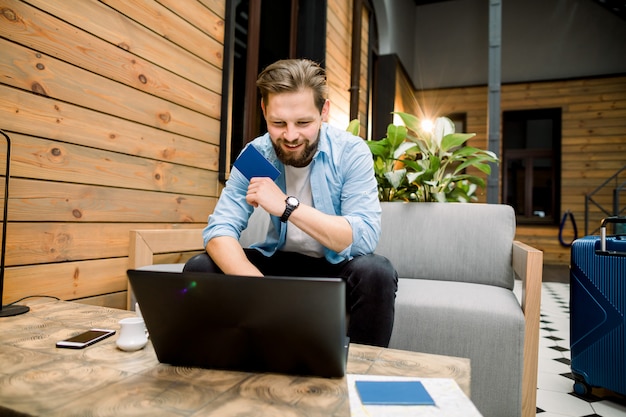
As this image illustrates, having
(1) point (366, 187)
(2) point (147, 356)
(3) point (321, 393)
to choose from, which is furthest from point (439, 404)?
(1) point (366, 187)

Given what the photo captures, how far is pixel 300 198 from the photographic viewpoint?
62.6 inches

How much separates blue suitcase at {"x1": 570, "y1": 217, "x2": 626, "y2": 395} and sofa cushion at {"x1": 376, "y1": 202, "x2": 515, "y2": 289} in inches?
12.4

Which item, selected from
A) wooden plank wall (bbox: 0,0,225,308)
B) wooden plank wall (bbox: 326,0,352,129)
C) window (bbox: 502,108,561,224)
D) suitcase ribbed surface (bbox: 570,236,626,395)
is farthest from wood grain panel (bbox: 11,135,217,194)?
window (bbox: 502,108,561,224)

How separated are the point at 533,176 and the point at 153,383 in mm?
9605

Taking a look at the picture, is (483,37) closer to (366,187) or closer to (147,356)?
(366,187)

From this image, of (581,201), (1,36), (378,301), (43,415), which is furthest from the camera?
(581,201)

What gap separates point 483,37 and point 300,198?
8.26m

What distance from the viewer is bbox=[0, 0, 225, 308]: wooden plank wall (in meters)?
1.49

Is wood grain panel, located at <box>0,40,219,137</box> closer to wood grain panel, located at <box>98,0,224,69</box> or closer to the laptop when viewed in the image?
wood grain panel, located at <box>98,0,224,69</box>

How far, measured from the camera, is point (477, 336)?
156 centimetres

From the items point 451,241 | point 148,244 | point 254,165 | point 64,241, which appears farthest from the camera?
point 451,241

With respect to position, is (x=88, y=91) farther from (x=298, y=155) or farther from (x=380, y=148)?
(x=380, y=148)

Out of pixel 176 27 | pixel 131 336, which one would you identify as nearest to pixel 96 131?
pixel 176 27

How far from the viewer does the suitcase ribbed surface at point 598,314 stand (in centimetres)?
166
